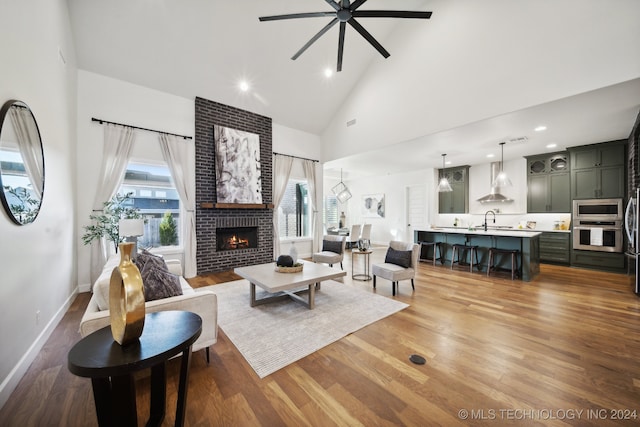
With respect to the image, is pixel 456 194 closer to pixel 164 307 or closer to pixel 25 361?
pixel 164 307

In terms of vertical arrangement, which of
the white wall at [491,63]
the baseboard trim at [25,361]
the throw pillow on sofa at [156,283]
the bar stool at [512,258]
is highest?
the white wall at [491,63]

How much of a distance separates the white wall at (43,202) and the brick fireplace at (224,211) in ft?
6.08

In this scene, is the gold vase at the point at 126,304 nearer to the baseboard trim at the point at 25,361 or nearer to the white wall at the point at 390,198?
the baseboard trim at the point at 25,361

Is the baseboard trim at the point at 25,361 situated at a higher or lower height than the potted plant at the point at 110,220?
lower

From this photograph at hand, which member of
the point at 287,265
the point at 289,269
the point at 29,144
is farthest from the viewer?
the point at 287,265

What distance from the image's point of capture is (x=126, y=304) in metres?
1.18

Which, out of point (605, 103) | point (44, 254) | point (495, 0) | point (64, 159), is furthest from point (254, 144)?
point (605, 103)

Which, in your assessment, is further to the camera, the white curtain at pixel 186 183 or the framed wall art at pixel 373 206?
the framed wall art at pixel 373 206

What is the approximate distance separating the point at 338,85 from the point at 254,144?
244 cm

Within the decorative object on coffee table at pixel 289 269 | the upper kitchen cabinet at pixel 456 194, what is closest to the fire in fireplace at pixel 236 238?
the decorative object on coffee table at pixel 289 269

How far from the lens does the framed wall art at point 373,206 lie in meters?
9.57

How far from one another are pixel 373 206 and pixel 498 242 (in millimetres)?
5033

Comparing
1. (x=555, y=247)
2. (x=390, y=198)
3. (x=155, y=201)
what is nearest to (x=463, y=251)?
(x=555, y=247)

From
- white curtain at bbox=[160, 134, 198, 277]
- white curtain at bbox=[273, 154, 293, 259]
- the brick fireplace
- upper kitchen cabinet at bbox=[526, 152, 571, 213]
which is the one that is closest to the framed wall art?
upper kitchen cabinet at bbox=[526, 152, 571, 213]
